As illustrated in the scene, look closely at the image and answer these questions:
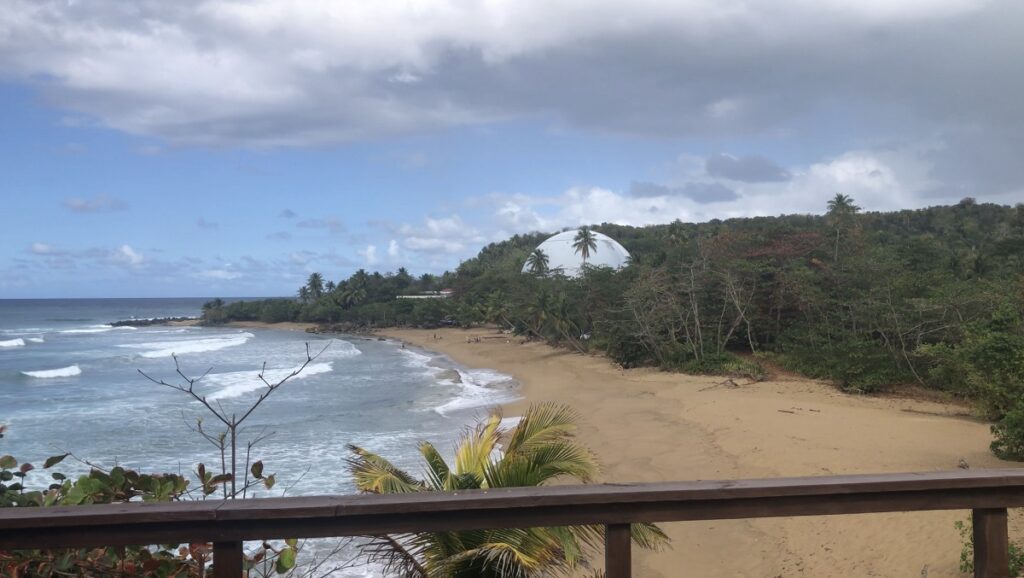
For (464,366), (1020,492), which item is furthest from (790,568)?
(464,366)

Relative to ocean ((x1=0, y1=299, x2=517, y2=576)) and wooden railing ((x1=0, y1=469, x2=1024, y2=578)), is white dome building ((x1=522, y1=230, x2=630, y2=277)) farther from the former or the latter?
wooden railing ((x1=0, y1=469, x2=1024, y2=578))

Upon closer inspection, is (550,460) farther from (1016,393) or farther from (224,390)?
(224,390)

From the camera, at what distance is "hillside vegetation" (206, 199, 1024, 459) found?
606 inches

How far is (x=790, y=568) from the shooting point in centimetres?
820

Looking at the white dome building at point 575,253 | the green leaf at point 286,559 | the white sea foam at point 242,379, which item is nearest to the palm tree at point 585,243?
the white dome building at point 575,253

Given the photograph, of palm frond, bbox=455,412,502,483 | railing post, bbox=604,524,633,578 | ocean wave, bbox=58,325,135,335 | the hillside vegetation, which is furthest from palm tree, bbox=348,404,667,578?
ocean wave, bbox=58,325,135,335

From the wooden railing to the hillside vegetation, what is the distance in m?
9.76

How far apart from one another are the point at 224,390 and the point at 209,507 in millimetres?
27297

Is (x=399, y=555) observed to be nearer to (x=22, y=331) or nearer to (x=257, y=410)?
(x=257, y=410)

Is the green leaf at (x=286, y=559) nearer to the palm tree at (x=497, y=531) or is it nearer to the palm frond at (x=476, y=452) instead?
the palm tree at (x=497, y=531)

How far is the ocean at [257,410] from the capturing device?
15.8 m

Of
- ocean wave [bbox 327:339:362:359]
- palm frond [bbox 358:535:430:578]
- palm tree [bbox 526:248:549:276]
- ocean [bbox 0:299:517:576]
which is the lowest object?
ocean [bbox 0:299:517:576]

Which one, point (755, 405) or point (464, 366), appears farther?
point (464, 366)

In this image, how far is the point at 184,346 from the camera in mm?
51000
